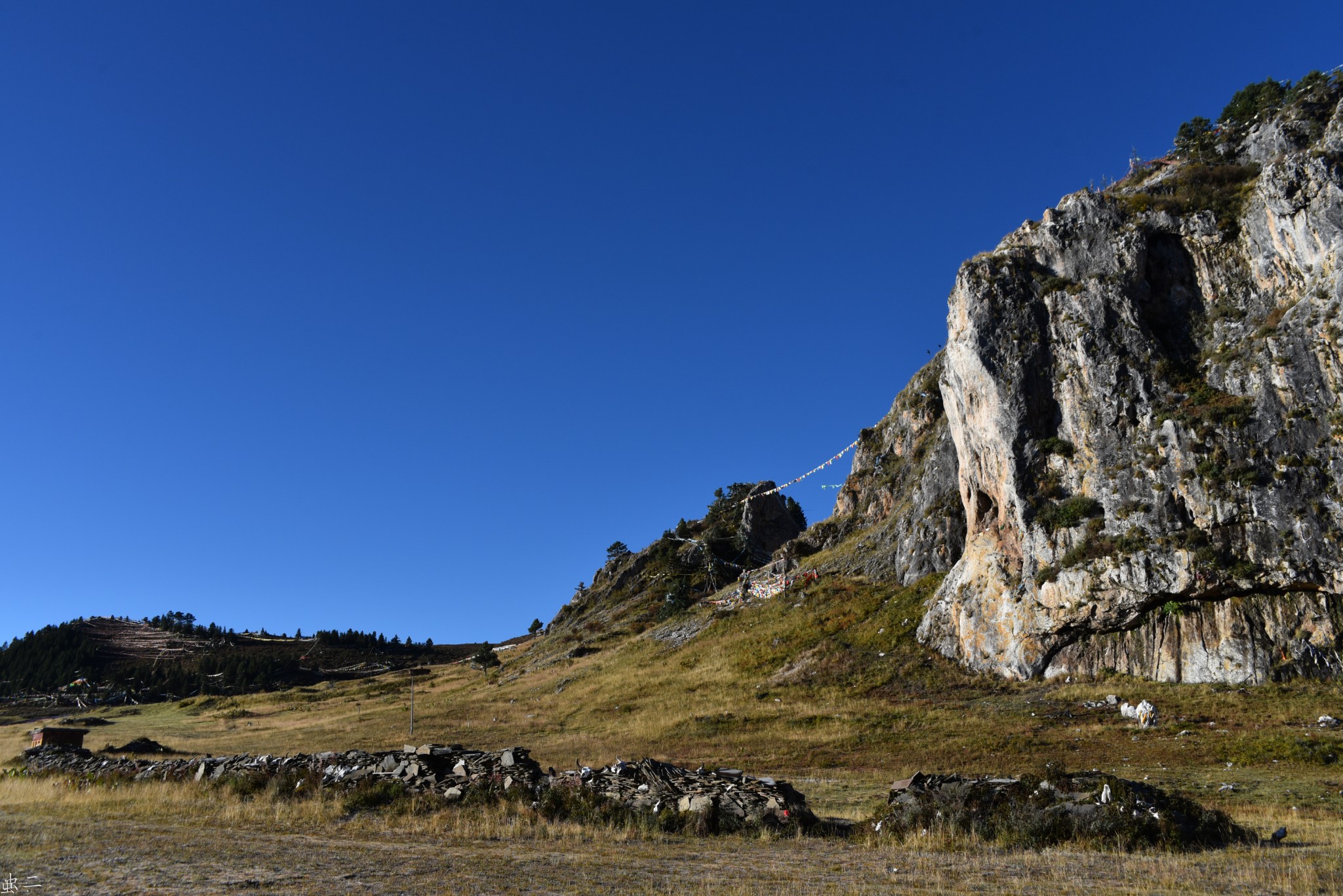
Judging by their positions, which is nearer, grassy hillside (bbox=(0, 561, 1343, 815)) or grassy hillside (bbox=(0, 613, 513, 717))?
grassy hillside (bbox=(0, 561, 1343, 815))

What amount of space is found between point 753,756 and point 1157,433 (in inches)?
1143

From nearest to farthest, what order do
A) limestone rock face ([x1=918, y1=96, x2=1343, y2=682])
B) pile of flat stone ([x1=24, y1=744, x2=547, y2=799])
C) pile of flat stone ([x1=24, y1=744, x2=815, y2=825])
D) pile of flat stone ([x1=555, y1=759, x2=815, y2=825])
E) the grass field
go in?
the grass field < pile of flat stone ([x1=555, y1=759, x2=815, y2=825]) < pile of flat stone ([x1=24, y1=744, x2=815, y2=825]) < pile of flat stone ([x1=24, y1=744, x2=547, y2=799]) < limestone rock face ([x1=918, y1=96, x2=1343, y2=682])

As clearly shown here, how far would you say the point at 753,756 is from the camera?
3331cm

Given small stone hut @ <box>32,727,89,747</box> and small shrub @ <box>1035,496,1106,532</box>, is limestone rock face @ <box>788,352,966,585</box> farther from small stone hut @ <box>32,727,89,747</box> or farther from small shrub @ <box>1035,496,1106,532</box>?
small stone hut @ <box>32,727,89,747</box>

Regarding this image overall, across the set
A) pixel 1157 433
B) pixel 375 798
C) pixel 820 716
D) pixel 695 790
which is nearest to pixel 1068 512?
pixel 1157 433

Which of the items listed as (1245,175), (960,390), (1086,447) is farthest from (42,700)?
(1245,175)

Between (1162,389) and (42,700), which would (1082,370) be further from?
(42,700)

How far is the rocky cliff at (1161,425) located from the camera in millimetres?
36219

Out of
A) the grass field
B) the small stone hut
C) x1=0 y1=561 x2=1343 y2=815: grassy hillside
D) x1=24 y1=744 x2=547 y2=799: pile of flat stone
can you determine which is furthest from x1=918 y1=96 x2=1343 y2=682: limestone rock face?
the small stone hut

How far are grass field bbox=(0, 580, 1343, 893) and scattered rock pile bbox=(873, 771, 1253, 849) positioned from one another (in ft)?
2.97

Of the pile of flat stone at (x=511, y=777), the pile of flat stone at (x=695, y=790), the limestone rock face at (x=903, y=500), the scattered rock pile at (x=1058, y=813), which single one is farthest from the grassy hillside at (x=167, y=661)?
the scattered rock pile at (x=1058, y=813)

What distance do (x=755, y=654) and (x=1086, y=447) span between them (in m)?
26.1

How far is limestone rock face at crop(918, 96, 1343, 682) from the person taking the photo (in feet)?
118

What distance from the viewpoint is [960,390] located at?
52.3m
